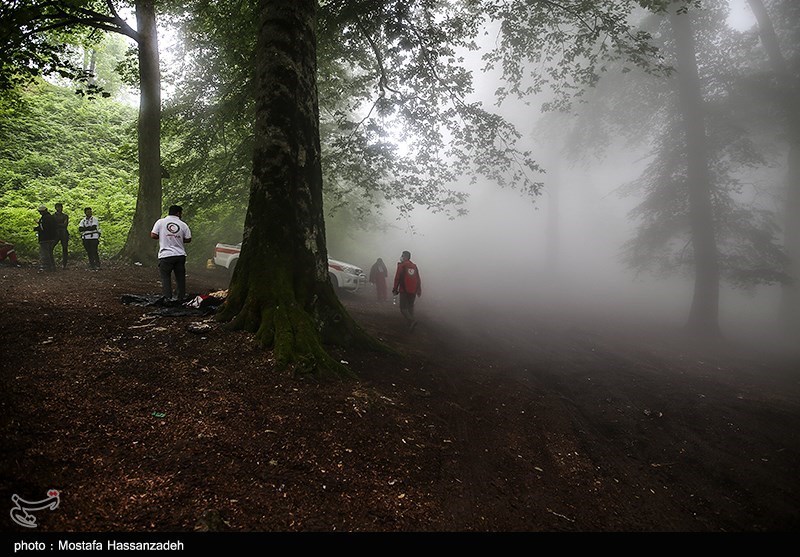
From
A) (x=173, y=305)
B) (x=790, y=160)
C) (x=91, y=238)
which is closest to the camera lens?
(x=173, y=305)

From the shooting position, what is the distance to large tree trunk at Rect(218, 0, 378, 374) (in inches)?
205

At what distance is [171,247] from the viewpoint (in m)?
7.00

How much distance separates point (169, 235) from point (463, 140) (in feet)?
26.1

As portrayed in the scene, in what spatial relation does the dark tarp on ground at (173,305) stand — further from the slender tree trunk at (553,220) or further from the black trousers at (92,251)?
the slender tree trunk at (553,220)

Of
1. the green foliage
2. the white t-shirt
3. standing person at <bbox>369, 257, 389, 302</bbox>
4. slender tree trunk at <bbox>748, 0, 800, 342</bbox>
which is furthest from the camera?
standing person at <bbox>369, 257, 389, 302</bbox>

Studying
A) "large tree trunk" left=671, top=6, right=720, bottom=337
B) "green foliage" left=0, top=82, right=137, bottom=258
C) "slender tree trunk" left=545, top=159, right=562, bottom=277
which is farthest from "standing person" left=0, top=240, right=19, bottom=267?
"slender tree trunk" left=545, top=159, right=562, bottom=277

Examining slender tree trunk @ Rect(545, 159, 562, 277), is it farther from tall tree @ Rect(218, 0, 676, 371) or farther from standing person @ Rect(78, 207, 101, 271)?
standing person @ Rect(78, 207, 101, 271)

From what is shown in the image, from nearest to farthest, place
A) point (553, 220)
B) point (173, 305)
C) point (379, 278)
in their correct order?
point (173, 305) < point (379, 278) < point (553, 220)

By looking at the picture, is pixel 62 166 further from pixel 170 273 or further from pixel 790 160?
pixel 790 160

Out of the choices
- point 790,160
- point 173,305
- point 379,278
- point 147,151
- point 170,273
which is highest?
point 790,160

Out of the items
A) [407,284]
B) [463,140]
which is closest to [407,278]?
[407,284]

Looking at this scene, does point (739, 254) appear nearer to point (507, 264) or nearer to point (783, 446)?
point (783, 446)

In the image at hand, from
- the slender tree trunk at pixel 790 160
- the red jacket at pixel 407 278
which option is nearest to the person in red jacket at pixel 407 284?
the red jacket at pixel 407 278

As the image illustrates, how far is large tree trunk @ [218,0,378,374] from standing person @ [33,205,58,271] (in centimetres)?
920
